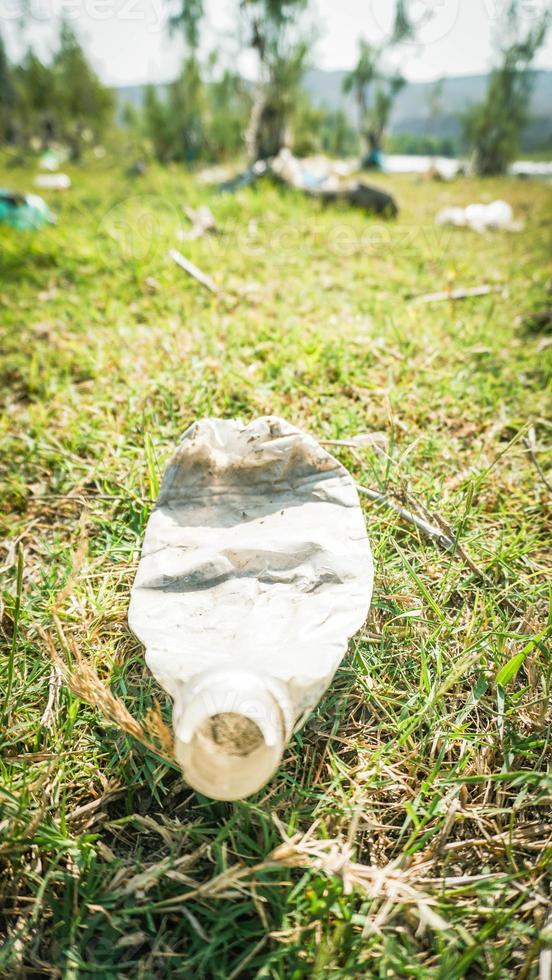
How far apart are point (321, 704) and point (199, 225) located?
3.98 metres

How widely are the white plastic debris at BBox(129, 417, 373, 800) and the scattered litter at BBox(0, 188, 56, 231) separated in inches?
164

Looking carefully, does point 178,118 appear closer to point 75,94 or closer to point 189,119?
point 189,119

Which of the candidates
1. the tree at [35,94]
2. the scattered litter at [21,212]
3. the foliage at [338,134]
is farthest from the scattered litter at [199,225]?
the foliage at [338,134]

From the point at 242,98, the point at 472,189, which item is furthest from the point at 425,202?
the point at 242,98

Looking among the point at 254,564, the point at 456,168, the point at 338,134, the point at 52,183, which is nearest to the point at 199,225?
the point at 254,564

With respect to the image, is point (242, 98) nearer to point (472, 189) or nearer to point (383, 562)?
point (472, 189)

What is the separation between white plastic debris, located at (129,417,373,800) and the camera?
2.39ft

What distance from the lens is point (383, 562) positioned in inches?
48.7

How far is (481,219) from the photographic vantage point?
5562 mm

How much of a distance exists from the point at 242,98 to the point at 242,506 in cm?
1226

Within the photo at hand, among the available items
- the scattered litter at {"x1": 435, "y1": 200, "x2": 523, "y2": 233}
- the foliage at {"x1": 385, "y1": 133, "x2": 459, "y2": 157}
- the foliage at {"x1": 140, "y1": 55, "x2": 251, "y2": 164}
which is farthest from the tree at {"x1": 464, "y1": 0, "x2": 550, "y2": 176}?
the foliage at {"x1": 385, "y1": 133, "x2": 459, "y2": 157}

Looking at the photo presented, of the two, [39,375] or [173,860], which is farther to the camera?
[39,375]

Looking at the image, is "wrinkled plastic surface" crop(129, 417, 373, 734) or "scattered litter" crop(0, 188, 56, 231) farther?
"scattered litter" crop(0, 188, 56, 231)

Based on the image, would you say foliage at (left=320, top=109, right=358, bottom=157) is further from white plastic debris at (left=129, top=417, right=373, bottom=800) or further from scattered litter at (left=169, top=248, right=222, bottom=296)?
white plastic debris at (left=129, top=417, right=373, bottom=800)
